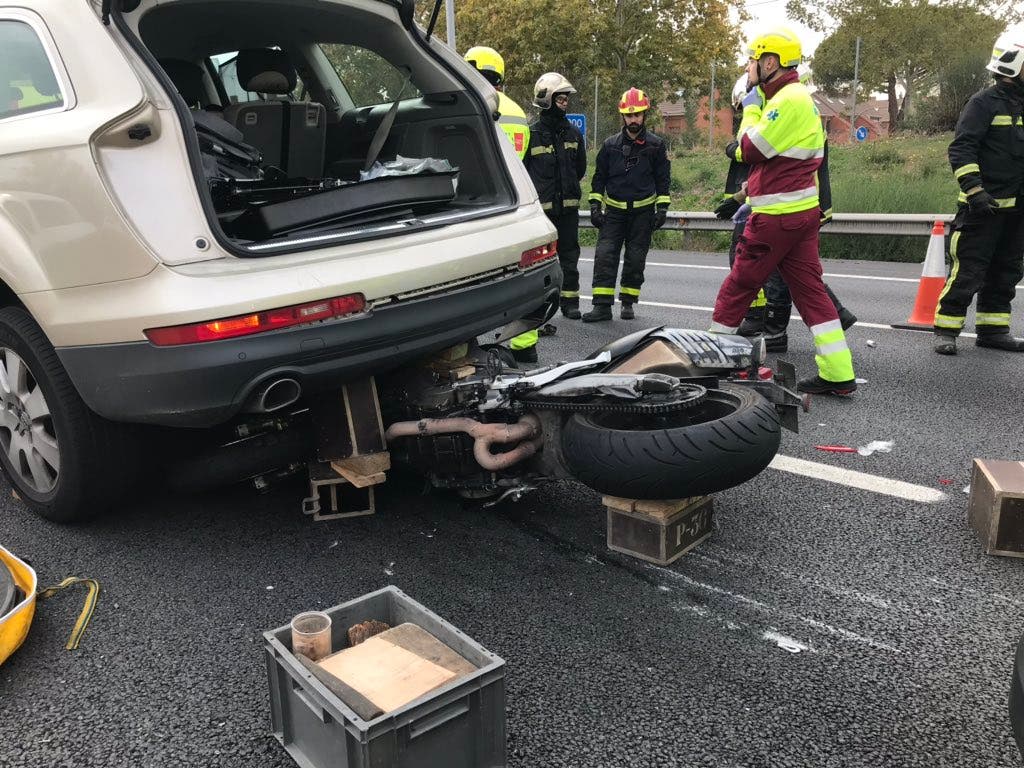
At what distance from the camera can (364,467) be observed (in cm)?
316

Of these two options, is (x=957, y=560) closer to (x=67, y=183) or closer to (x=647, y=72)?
(x=67, y=183)

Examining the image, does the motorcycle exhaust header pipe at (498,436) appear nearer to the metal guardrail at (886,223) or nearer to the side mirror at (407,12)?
the side mirror at (407,12)

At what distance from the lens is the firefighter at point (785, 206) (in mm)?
4539

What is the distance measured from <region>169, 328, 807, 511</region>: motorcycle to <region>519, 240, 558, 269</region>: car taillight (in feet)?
1.28

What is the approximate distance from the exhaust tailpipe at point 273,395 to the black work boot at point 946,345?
4.72m

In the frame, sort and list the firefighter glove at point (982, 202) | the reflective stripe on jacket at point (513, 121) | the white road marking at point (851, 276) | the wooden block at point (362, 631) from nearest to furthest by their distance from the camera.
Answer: the wooden block at point (362, 631) < the firefighter glove at point (982, 202) < the reflective stripe on jacket at point (513, 121) < the white road marking at point (851, 276)

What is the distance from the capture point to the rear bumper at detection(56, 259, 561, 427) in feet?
8.52

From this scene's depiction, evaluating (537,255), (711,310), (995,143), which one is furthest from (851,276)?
(537,255)

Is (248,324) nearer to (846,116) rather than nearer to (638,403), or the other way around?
(638,403)

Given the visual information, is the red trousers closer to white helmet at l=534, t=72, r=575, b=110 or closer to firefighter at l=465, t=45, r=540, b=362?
firefighter at l=465, t=45, r=540, b=362

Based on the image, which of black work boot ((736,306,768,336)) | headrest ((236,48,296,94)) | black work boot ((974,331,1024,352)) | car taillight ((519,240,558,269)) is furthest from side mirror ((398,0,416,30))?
black work boot ((974,331,1024,352))

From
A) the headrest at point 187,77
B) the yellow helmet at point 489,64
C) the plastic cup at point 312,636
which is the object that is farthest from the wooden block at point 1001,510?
the yellow helmet at point 489,64

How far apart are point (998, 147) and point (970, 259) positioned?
2.36 feet

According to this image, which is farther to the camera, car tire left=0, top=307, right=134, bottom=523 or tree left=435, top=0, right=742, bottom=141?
tree left=435, top=0, right=742, bottom=141
